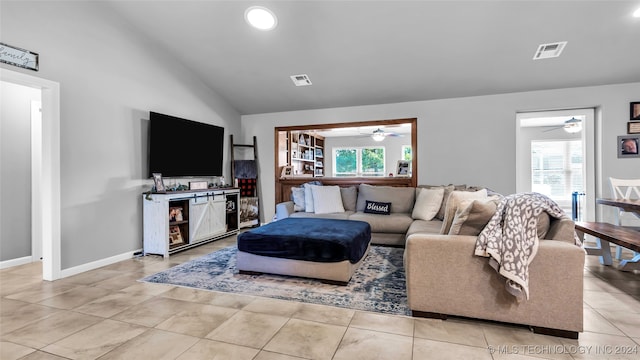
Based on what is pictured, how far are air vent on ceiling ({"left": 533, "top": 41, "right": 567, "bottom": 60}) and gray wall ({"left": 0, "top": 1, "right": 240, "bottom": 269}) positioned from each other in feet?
16.4

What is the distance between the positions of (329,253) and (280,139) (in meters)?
3.77

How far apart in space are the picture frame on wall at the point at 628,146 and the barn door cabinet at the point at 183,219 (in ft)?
19.3

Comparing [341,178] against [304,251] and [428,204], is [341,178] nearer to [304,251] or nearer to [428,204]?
[428,204]

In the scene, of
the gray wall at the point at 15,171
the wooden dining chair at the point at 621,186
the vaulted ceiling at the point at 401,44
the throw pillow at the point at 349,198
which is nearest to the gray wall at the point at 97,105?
the gray wall at the point at 15,171

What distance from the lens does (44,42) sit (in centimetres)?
301

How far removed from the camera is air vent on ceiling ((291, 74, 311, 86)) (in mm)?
4713

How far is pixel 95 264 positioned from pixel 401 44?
454 cm

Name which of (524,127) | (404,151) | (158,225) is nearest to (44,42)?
(158,225)

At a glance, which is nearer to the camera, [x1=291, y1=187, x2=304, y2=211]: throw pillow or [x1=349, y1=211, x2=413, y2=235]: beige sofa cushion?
[x1=349, y1=211, x2=413, y2=235]: beige sofa cushion

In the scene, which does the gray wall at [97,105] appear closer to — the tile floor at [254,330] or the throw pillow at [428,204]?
the tile floor at [254,330]

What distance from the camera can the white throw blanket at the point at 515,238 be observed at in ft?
6.05

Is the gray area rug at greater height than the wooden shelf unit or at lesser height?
lesser

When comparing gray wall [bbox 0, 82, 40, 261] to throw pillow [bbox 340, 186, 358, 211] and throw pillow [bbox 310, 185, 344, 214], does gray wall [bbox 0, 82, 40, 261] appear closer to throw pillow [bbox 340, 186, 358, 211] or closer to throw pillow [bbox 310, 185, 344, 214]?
throw pillow [bbox 310, 185, 344, 214]

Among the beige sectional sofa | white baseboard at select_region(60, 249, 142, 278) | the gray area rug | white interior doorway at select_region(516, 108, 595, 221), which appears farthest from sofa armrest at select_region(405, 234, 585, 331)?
white interior doorway at select_region(516, 108, 595, 221)
